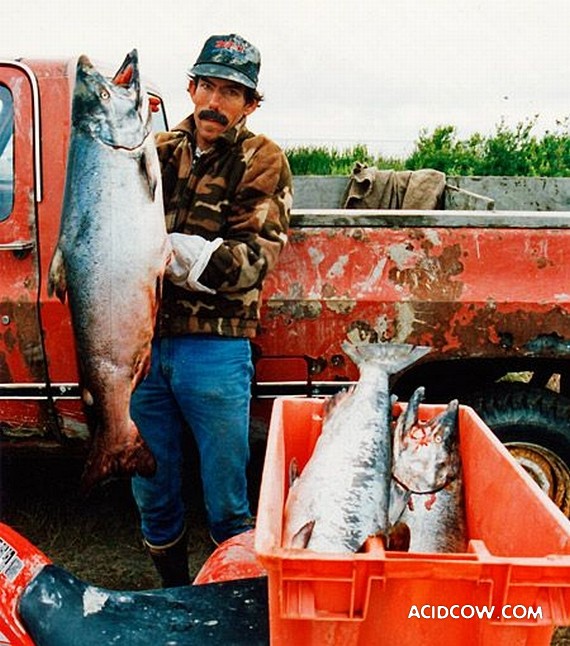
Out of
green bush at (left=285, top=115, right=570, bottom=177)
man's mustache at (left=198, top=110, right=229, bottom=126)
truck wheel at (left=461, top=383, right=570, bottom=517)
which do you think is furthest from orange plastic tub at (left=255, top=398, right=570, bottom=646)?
green bush at (left=285, top=115, right=570, bottom=177)

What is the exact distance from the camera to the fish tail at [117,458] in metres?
2.87

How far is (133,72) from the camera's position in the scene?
2570 mm

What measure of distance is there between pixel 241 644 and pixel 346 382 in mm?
1908

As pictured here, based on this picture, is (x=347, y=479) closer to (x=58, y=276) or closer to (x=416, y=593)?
(x=416, y=593)

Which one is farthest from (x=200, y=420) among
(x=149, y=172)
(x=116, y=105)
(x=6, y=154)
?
(x=6, y=154)

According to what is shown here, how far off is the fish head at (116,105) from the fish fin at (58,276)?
445mm

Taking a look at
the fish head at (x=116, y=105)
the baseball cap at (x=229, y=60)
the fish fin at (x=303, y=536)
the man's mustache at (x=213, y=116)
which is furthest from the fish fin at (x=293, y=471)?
the baseball cap at (x=229, y=60)

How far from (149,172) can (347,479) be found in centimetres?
124

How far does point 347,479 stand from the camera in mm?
2066

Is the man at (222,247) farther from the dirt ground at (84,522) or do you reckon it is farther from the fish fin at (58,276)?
the dirt ground at (84,522)

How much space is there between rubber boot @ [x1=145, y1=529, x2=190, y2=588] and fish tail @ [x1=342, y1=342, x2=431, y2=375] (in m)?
1.26

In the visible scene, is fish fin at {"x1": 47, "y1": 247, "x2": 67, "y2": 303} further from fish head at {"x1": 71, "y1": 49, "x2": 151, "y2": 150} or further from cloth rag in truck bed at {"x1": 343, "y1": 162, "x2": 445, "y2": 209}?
cloth rag in truck bed at {"x1": 343, "y1": 162, "x2": 445, "y2": 209}

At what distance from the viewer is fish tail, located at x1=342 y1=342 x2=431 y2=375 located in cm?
284

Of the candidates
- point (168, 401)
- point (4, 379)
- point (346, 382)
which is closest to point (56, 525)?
point (4, 379)
